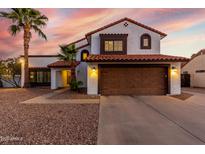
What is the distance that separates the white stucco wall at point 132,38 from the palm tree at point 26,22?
28.4 ft

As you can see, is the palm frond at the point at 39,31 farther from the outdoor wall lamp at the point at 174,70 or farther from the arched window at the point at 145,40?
the outdoor wall lamp at the point at 174,70

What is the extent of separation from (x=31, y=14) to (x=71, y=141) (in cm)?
2073

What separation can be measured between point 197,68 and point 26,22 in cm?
2302

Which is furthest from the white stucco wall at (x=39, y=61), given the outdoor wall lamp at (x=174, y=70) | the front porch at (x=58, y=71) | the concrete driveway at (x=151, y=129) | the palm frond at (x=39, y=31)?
the concrete driveway at (x=151, y=129)

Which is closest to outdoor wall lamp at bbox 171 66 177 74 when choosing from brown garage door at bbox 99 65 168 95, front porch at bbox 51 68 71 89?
brown garage door at bbox 99 65 168 95

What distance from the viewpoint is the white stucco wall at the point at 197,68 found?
23.5m

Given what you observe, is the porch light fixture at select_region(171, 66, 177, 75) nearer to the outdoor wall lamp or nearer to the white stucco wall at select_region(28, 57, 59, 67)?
the outdoor wall lamp

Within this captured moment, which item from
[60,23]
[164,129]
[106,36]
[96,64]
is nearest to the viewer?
[164,129]

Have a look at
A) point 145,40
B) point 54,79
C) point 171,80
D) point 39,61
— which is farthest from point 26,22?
point 171,80

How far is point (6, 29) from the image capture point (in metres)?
23.1

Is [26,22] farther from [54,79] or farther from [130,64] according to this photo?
[130,64]

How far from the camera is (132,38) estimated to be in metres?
17.4

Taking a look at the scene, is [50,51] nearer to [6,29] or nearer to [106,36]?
[6,29]

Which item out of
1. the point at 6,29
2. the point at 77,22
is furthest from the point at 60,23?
the point at 6,29
